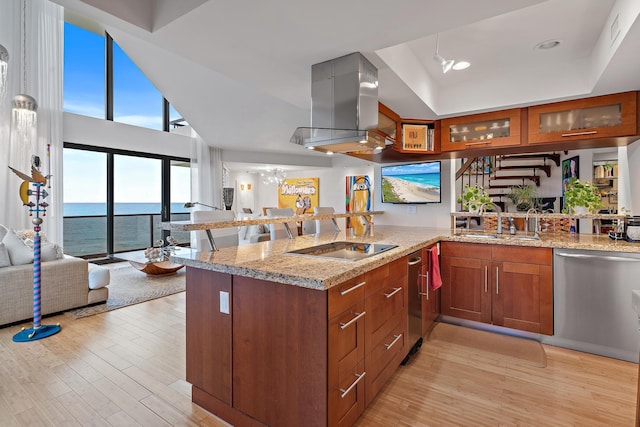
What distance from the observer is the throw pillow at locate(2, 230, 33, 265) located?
3.15m

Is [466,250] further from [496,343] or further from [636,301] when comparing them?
[636,301]

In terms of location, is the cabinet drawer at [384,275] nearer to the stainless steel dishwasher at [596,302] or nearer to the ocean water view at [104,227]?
the stainless steel dishwasher at [596,302]

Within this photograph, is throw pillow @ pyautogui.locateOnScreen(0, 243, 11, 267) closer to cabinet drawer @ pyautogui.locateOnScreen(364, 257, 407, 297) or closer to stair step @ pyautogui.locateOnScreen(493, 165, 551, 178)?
cabinet drawer @ pyautogui.locateOnScreen(364, 257, 407, 297)

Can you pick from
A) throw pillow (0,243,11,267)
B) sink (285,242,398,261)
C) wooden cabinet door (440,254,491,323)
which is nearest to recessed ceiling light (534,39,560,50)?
wooden cabinet door (440,254,491,323)

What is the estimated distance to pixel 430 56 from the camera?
2.63 meters

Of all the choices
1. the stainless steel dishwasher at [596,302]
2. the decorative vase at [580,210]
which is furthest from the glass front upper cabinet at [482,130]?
the stainless steel dishwasher at [596,302]

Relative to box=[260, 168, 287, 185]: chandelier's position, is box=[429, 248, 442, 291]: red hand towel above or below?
below

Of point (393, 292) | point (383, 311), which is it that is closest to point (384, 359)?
point (383, 311)

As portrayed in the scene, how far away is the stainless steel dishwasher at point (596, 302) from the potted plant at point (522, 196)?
4.30 m

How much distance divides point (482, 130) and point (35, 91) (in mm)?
6481

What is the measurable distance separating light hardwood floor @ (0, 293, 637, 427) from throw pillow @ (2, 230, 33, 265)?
85 cm

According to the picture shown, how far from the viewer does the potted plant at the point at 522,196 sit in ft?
21.2

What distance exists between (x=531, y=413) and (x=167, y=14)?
3049 mm

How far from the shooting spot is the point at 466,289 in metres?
2.87
